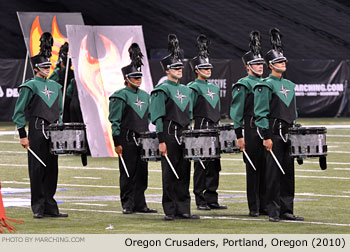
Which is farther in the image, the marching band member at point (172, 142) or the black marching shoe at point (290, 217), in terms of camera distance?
the marching band member at point (172, 142)

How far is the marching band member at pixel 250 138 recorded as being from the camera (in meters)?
14.4

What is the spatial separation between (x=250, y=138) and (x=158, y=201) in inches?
89.6

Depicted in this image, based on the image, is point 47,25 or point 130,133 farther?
point 47,25

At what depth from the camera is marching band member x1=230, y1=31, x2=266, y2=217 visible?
1438 cm

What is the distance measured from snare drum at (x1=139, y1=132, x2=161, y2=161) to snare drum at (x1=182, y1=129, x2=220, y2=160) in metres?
0.78

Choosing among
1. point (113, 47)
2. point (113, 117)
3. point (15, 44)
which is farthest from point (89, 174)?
point (15, 44)

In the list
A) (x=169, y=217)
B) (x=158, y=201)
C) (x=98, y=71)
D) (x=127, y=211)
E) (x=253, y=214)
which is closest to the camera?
(x=169, y=217)

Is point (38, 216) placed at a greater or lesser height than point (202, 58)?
lesser

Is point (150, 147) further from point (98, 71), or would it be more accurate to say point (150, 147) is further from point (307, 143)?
point (98, 71)

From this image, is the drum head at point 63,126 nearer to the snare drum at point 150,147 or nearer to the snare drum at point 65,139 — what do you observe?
the snare drum at point 65,139

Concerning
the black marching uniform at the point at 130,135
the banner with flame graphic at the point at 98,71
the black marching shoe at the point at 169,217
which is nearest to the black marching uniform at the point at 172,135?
the black marching shoe at the point at 169,217

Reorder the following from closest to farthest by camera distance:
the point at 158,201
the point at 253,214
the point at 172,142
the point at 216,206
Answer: the point at 172,142, the point at 253,214, the point at 216,206, the point at 158,201

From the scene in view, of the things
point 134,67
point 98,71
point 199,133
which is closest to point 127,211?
point 199,133

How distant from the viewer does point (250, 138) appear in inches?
573
